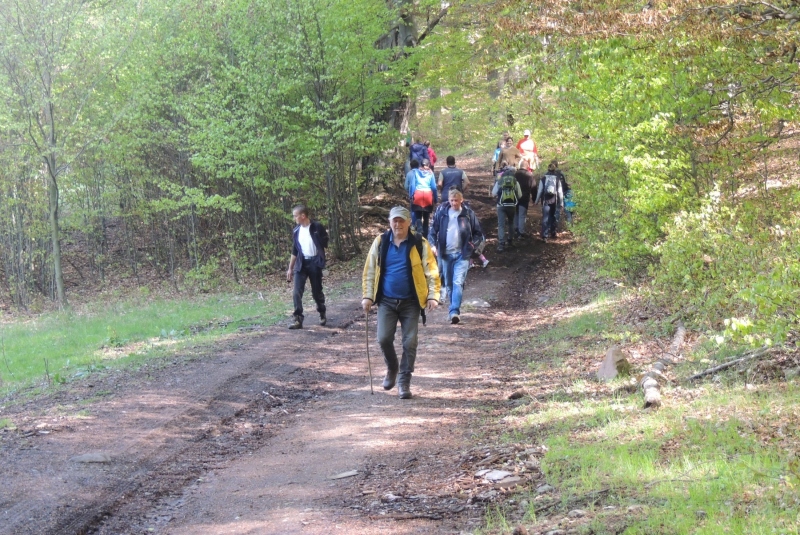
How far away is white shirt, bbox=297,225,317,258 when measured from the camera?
13.1 metres

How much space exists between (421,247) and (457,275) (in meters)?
3.86

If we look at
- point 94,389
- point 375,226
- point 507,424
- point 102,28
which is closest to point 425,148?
point 375,226

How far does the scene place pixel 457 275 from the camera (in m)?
12.7

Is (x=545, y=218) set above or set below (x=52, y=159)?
below

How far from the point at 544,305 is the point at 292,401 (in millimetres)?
6885

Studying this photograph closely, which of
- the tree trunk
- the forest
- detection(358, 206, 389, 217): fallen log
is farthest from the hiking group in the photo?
the tree trunk

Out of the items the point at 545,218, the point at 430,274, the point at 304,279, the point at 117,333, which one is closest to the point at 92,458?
the point at 430,274

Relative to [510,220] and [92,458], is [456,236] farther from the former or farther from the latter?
[510,220]

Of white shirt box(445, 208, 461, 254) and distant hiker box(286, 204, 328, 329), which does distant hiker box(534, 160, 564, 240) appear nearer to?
white shirt box(445, 208, 461, 254)

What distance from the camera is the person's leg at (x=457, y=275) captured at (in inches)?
501

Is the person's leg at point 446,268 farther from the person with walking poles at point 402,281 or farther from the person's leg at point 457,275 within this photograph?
the person with walking poles at point 402,281

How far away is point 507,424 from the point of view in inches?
301

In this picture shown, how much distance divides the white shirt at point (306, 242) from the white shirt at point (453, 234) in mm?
2308

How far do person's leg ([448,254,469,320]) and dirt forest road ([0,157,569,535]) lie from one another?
0.55m
